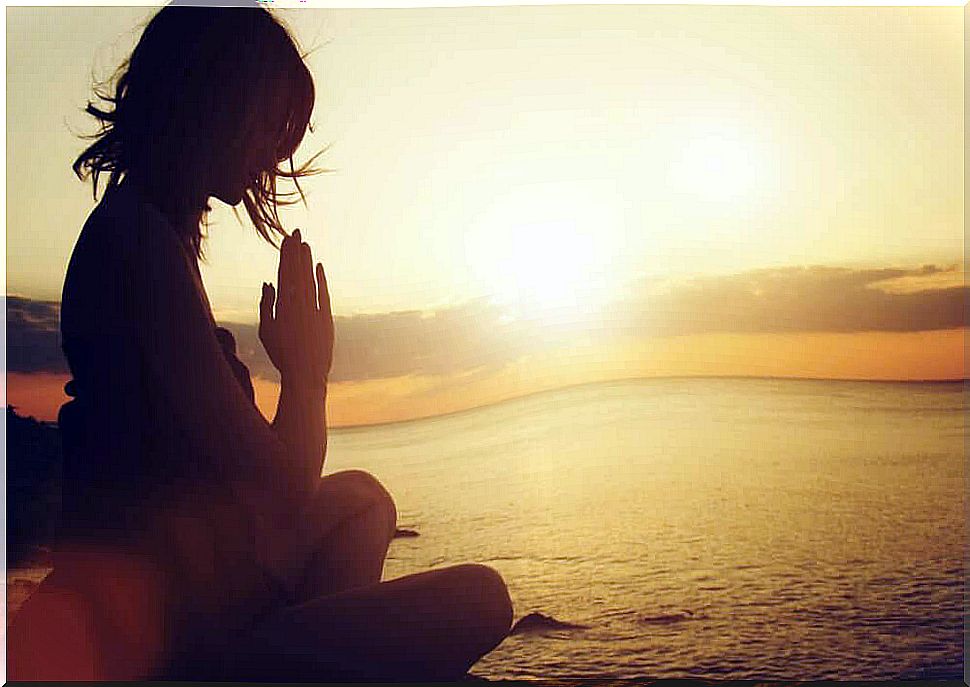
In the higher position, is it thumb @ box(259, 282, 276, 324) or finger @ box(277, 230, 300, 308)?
finger @ box(277, 230, 300, 308)

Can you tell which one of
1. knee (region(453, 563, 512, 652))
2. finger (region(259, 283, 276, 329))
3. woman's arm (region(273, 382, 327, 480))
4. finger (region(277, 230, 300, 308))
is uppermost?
finger (region(277, 230, 300, 308))

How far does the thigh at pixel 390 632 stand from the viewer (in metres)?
3.38

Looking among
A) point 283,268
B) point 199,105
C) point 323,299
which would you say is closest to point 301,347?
point 323,299

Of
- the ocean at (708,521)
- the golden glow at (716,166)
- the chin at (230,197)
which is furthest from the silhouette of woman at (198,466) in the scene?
the golden glow at (716,166)

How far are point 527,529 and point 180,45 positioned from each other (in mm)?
1732

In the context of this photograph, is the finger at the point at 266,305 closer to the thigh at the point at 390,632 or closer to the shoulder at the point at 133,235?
the shoulder at the point at 133,235

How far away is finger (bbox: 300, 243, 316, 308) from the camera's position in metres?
3.60

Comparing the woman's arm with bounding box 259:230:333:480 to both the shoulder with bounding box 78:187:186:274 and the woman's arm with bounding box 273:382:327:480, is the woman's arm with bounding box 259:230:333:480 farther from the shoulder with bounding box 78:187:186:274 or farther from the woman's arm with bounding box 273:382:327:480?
the shoulder with bounding box 78:187:186:274

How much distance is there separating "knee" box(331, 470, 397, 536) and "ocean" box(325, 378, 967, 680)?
0.10 feet

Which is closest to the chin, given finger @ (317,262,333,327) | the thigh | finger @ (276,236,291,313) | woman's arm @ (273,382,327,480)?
finger @ (276,236,291,313)

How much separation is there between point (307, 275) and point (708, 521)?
1408 millimetres

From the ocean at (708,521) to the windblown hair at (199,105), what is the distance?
83cm

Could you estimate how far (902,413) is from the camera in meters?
3.72

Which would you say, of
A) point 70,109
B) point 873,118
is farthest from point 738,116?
point 70,109
